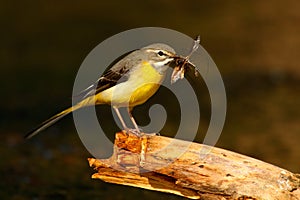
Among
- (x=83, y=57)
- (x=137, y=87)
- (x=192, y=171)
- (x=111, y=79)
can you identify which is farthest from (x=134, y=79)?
(x=83, y=57)

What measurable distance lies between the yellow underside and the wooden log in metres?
0.38

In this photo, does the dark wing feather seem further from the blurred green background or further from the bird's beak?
the blurred green background

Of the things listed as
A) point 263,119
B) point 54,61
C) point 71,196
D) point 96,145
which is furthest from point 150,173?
point 54,61

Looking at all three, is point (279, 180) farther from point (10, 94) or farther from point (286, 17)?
point (286, 17)

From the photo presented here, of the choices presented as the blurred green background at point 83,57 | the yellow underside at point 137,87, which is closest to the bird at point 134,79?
the yellow underside at point 137,87

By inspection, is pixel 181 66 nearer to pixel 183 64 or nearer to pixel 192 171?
pixel 183 64

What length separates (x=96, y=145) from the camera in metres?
9.42

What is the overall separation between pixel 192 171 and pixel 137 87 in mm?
951

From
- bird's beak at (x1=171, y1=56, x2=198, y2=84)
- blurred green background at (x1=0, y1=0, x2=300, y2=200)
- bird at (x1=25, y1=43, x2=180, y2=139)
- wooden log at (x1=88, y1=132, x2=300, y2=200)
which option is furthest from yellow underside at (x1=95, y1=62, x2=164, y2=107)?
blurred green background at (x1=0, y1=0, x2=300, y2=200)

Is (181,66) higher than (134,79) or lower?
higher

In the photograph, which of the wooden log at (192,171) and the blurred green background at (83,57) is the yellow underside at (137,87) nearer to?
the wooden log at (192,171)

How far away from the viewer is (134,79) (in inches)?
231

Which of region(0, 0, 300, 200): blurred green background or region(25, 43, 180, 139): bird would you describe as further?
region(0, 0, 300, 200): blurred green background

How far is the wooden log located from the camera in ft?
17.0
